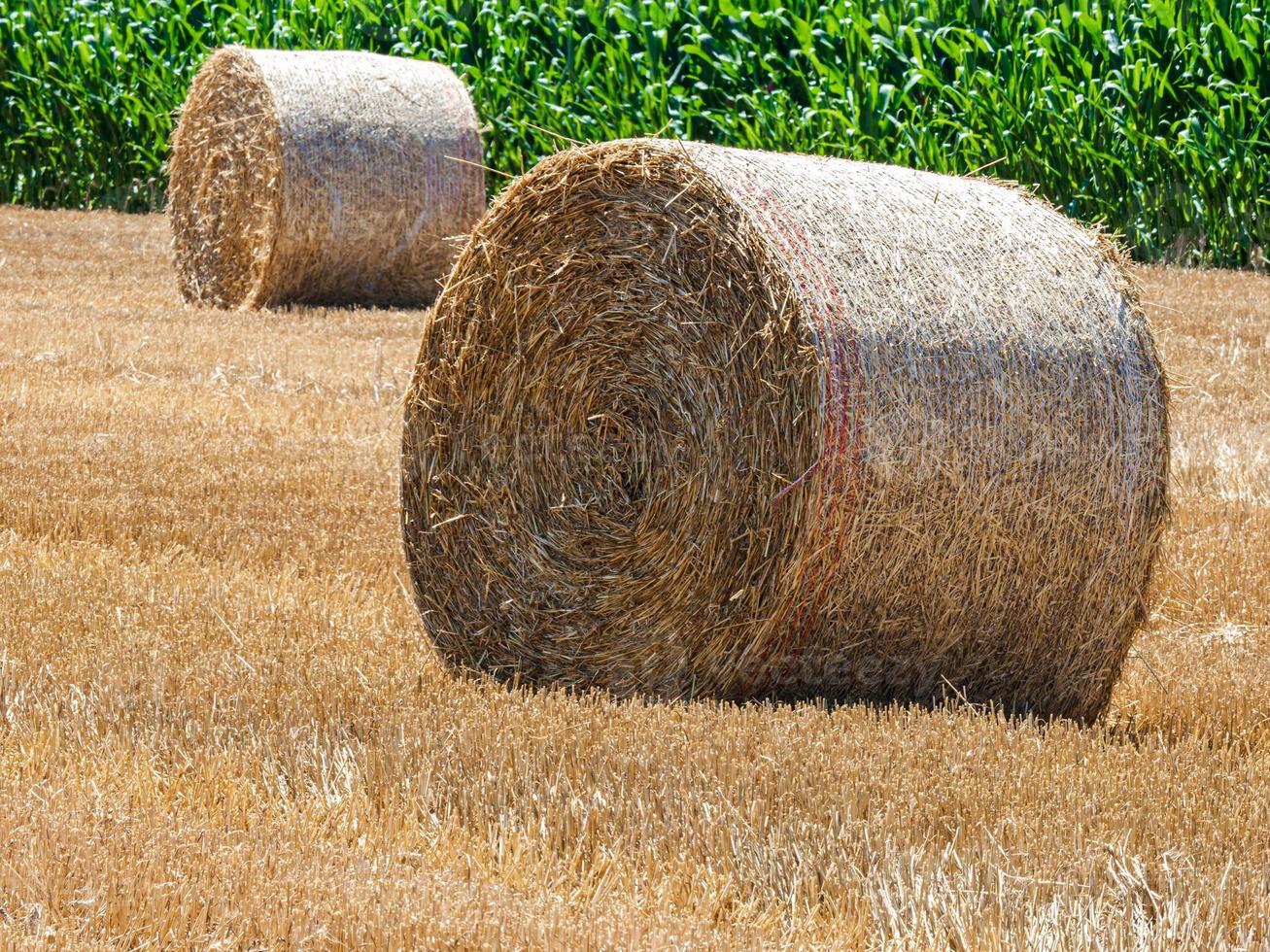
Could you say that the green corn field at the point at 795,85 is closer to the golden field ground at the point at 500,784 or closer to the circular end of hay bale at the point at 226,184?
the circular end of hay bale at the point at 226,184

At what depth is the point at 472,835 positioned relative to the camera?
152 inches

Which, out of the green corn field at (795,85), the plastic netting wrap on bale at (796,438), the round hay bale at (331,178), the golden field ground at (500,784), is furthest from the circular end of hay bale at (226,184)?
the plastic netting wrap on bale at (796,438)

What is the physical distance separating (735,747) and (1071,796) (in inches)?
30.5

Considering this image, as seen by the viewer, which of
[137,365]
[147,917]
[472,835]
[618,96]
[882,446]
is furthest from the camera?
[618,96]

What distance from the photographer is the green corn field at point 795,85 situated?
13938mm

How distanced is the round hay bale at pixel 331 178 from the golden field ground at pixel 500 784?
6207 millimetres

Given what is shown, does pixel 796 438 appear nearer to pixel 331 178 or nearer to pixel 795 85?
pixel 331 178

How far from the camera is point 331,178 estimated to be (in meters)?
12.9

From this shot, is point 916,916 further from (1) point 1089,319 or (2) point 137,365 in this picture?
(2) point 137,365

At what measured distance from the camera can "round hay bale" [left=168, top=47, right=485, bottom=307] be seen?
42.3 feet

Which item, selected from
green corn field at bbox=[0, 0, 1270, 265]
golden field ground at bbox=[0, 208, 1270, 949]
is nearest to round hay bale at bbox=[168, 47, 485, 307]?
green corn field at bbox=[0, 0, 1270, 265]

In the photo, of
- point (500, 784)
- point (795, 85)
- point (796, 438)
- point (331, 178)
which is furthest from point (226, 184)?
point (500, 784)

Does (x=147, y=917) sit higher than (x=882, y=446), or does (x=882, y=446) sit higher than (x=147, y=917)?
(x=882, y=446)

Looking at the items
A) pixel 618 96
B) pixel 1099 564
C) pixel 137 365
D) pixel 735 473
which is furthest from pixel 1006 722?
pixel 618 96
